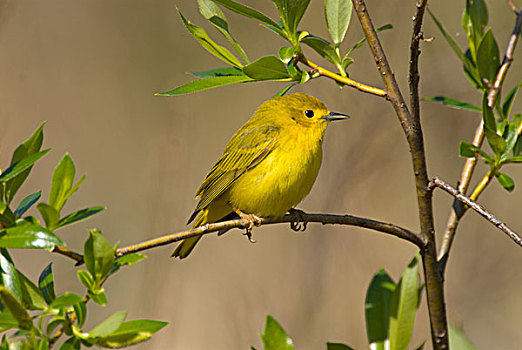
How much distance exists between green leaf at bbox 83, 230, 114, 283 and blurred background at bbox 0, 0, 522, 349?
1850 mm

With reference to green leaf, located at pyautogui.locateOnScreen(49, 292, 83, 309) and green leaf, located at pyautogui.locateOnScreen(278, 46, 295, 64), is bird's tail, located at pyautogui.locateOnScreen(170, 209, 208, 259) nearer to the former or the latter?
green leaf, located at pyautogui.locateOnScreen(278, 46, 295, 64)

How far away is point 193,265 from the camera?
5.27 meters

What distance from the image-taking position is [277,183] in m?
2.67

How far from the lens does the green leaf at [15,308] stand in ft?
3.29

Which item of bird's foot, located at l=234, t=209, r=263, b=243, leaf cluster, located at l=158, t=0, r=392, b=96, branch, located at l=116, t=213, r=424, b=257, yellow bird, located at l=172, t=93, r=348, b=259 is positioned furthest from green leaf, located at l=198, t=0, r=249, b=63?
yellow bird, located at l=172, t=93, r=348, b=259

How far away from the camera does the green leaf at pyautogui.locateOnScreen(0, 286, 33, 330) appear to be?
1002mm

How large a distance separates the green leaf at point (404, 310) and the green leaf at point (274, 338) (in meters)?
0.25

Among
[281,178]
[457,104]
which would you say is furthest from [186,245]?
[457,104]

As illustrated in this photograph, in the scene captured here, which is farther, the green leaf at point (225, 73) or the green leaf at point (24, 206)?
the green leaf at point (225, 73)

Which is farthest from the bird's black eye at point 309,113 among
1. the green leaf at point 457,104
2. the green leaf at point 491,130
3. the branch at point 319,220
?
the green leaf at point 491,130

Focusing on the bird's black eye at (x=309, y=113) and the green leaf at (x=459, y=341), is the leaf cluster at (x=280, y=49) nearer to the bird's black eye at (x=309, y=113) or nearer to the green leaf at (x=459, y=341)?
the green leaf at (x=459, y=341)

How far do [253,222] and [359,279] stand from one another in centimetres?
206

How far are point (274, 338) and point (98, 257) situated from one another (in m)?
0.45

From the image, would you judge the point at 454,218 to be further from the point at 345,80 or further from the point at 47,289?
the point at 47,289
